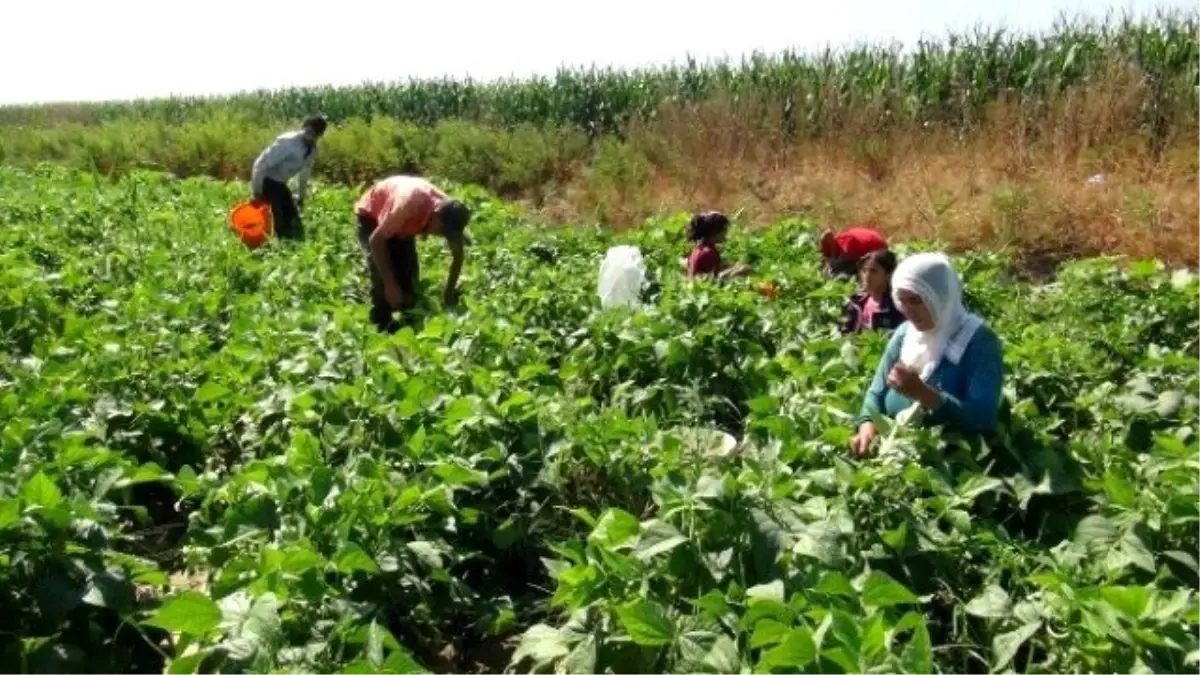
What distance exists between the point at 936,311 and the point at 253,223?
7.15 metres

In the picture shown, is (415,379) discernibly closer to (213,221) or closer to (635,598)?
(635,598)

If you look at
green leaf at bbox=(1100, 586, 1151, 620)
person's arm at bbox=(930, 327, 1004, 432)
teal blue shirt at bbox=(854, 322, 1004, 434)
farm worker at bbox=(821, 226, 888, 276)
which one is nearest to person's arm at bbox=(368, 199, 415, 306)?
farm worker at bbox=(821, 226, 888, 276)

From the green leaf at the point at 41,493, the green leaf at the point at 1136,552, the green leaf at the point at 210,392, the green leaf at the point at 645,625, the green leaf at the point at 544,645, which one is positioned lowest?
the green leaf at the point at 544,645

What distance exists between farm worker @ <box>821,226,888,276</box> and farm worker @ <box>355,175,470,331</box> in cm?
224

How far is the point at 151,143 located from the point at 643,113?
10649 millimetres

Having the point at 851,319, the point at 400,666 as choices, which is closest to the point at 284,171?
the point at 851,319

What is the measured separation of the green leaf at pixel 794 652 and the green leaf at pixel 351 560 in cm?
108

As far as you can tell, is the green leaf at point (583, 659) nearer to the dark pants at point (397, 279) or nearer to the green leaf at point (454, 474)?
the green leaf at point (454, 474)

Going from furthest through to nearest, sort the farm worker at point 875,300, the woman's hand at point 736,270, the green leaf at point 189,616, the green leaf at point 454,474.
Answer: the woman's hand at point 736,270 → the farm worker at point 875,300 → the green leaf at point 454,474 → the green leaf at point 189,616

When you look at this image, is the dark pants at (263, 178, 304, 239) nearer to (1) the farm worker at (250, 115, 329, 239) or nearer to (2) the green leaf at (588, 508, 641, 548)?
(1) the farm worker at (250, 115, 329, 239)

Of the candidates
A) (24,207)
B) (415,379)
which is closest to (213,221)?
(24,207)

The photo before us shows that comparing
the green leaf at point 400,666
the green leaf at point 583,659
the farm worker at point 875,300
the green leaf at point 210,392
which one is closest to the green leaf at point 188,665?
the green leaf at point 400,666

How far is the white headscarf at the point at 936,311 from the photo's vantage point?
3.64 metres

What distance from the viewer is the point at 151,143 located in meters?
22.9
